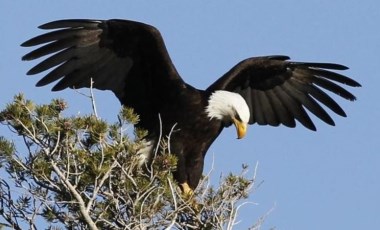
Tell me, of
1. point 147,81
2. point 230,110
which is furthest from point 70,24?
point 230,110

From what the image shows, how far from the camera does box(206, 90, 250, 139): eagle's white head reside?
978 cm

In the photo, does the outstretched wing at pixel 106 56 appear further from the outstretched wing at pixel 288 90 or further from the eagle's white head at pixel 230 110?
the outstretched wing at pixel 288 90

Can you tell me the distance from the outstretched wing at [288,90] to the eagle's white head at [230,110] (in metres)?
0.99

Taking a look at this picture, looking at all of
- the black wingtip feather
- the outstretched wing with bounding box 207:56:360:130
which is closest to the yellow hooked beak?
the outstretched wing with bounding box 207:56:360:130

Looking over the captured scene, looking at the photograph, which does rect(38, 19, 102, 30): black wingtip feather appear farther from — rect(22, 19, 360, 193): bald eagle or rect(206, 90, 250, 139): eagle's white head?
rect(206, 90, 250, 139): eagle's white head

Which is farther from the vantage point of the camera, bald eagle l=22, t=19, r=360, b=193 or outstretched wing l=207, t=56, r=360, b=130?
outstretched wing l=207, t=56, r=360, b=130

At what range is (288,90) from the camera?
11.4m

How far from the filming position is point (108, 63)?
1016cm

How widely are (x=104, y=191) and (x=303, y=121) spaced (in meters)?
3.86

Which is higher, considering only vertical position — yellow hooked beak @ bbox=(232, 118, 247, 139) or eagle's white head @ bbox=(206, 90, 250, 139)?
eagle's white head @ bbox=(206, 90, 250, 139)

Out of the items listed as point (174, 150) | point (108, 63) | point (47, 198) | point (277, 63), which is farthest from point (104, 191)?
point (277, 63)

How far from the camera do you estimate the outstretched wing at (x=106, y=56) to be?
9.83m

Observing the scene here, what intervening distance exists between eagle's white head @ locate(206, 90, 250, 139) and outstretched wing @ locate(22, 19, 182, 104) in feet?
1.25

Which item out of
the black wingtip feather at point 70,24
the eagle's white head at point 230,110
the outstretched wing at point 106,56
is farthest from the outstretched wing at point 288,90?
the black wingtip feather at point 70,24
